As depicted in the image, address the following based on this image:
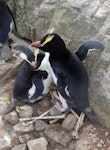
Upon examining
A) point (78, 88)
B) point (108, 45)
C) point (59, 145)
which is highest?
point (108, 45)

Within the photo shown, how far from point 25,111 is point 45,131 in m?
0.20

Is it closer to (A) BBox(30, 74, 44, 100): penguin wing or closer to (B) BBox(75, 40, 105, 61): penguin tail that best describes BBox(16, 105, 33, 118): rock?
(A) BBox(30, 74, 44, 100): penguin wing

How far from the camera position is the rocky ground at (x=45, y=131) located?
2357 mm

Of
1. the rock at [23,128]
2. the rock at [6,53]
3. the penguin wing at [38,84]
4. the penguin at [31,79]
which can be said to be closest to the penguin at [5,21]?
the rock at [6,53]

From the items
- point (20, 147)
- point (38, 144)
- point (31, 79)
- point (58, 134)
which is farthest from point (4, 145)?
point (31, 79)

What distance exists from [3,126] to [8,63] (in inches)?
20.9

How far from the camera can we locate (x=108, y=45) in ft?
7.70

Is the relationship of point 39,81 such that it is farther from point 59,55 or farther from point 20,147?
point 20,147

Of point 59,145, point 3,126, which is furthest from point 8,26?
point 59,145

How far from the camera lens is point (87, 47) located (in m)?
2.36

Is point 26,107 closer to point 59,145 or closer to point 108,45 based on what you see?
point 59,145

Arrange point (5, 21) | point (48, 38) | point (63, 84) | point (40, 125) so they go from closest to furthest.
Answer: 1. point (48, 38)
2. point (63, 84)
3. point (40, 125)
4. point (5, 21)

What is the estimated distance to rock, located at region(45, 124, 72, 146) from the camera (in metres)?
2.38

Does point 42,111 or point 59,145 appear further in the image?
point 42,111
